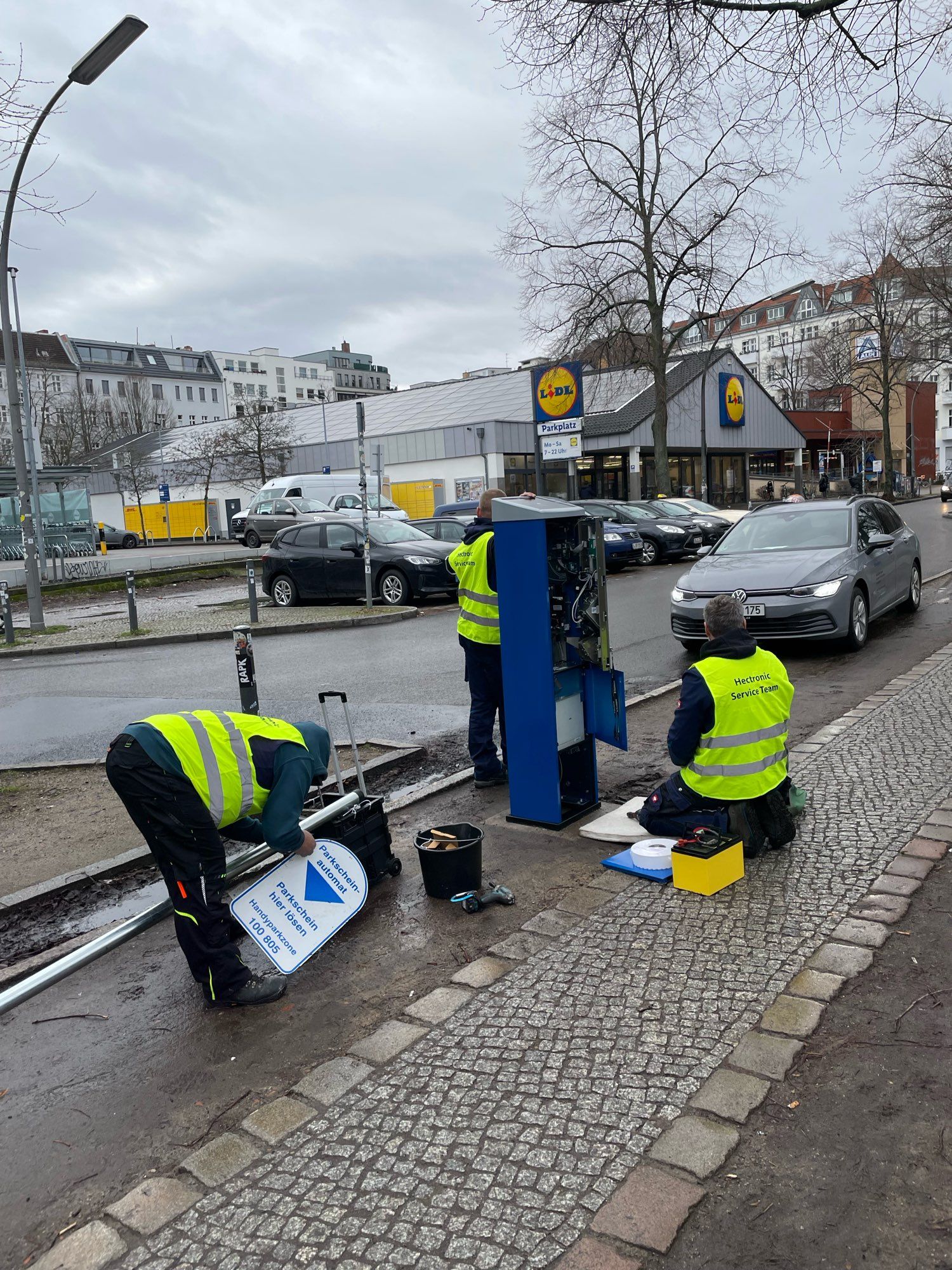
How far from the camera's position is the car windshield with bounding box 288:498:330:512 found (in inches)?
1388

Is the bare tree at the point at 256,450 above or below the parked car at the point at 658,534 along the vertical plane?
above

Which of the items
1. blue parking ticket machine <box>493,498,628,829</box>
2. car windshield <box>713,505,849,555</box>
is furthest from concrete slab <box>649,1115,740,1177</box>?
car windshield <box>713,505,849,555</box>

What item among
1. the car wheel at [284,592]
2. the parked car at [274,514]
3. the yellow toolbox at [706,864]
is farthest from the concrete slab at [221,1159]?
the parked car at [274,514]

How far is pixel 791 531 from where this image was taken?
1140 cm

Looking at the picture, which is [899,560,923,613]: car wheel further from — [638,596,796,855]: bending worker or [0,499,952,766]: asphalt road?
[638,596,796,855]: bending worker

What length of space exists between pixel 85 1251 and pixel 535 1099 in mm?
1308

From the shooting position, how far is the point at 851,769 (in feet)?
20.4

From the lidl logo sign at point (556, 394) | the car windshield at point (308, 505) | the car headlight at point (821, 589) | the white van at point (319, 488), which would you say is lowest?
the car headlight at point (821, 589)

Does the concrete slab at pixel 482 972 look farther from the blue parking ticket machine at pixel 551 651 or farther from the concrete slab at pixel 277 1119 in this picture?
the blue parking ticket machine at pixel 551 651

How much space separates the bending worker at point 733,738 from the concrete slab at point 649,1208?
2344 mm

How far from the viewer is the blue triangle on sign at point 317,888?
422 cm

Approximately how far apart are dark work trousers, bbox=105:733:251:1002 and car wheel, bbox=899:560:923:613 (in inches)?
441

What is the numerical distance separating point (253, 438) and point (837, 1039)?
53692 millimetres

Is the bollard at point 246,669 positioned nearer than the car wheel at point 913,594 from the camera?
Yes
